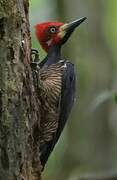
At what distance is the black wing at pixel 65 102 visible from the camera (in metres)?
3.97

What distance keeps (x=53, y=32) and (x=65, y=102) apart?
81cm

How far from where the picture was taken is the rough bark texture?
10.1 feet

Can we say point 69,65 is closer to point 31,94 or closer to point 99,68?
point 31,94

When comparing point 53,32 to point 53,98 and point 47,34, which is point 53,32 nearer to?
point 47,34

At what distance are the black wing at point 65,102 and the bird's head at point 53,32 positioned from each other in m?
0.42

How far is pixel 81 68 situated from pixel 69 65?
1793 mm

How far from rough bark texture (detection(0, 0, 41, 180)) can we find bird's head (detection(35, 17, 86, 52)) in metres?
1.29

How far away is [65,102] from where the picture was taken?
4117mm

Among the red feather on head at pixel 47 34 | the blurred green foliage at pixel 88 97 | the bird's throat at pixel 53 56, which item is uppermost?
the red feather on head at pixel 47 34

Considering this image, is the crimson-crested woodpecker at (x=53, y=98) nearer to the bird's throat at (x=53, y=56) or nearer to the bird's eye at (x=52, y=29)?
the bird's throat at (x=53, y=56)

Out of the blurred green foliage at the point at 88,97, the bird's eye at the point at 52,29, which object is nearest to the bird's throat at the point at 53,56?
the bird's eye at the point at 52,29

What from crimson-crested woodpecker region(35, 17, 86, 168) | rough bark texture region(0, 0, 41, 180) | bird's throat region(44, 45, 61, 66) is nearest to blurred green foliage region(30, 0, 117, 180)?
bird's throat region(44, 45, 61, 66)

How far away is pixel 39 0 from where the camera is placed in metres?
6.79

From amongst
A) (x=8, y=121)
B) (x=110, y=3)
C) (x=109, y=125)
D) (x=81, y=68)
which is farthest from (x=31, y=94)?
(x=110, y=3)
